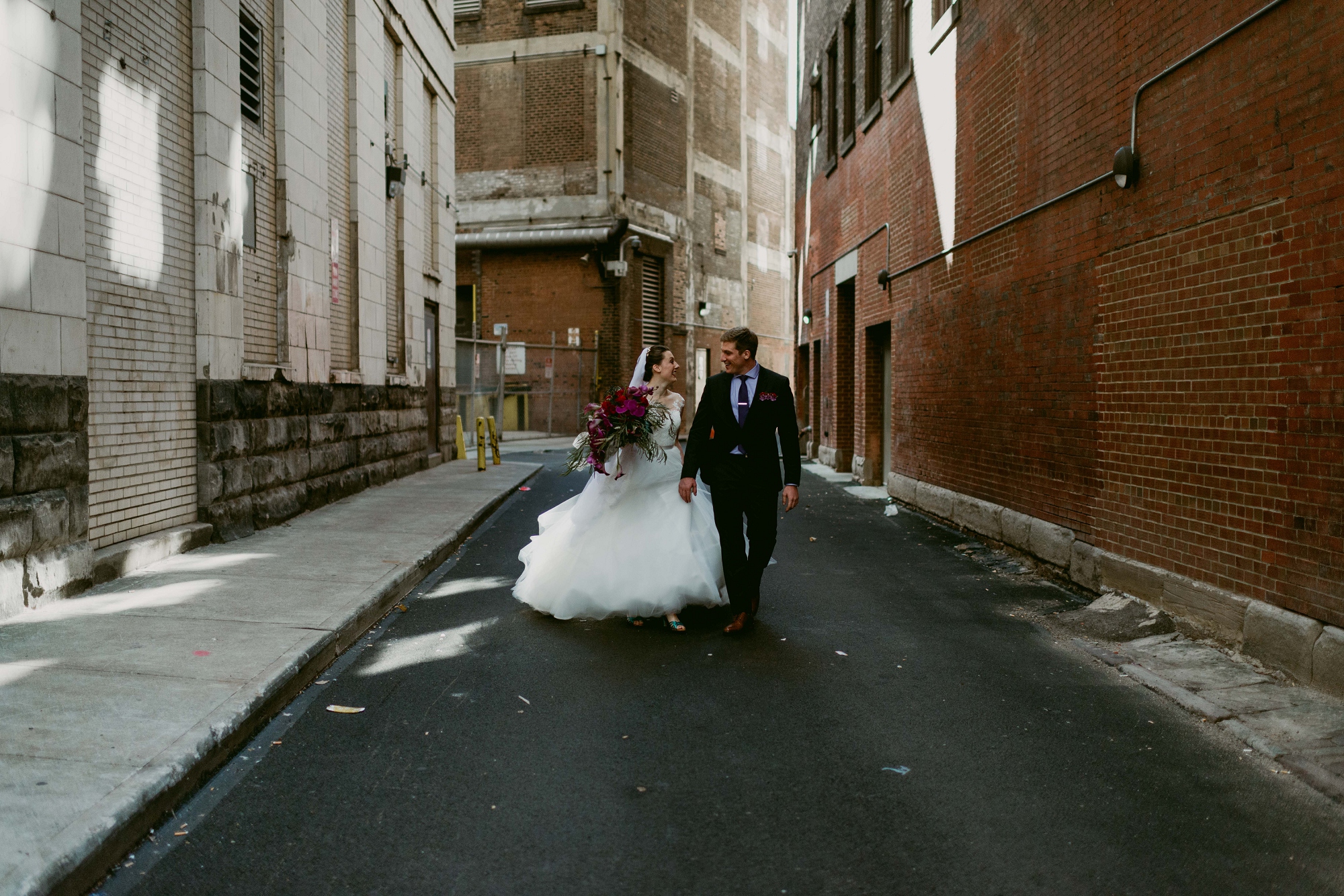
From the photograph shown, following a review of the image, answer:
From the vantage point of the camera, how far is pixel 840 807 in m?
3.78

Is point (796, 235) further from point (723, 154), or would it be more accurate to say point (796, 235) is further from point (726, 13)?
point (726, 13)

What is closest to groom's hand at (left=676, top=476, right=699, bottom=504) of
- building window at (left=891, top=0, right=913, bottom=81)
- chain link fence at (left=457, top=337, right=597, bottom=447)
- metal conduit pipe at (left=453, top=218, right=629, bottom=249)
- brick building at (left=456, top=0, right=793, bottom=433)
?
building window at (left=891, top=0, right=913, bottom=81)

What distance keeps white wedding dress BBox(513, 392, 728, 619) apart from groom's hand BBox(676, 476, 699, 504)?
7.2 inches

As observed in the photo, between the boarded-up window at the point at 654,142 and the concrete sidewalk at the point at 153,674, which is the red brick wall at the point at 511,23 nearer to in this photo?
the boarded-up window at the point at 654,142

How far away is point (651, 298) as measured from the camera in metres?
33.3

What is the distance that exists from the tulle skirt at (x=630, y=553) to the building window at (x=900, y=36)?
10112 millimetres

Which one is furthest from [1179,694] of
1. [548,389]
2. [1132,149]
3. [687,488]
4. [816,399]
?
[548,389]

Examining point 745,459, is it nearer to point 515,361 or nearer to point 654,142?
point 515,361

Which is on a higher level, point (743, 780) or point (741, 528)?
point (741, 528)

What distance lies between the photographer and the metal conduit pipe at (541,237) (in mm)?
29719

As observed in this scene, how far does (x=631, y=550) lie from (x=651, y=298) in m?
27.1

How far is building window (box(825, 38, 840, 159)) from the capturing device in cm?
2048

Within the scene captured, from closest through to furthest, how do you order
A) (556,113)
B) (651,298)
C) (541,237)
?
(541,237) → (556,113) → (651,298)

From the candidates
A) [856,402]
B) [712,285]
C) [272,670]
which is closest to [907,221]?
[856,402]
